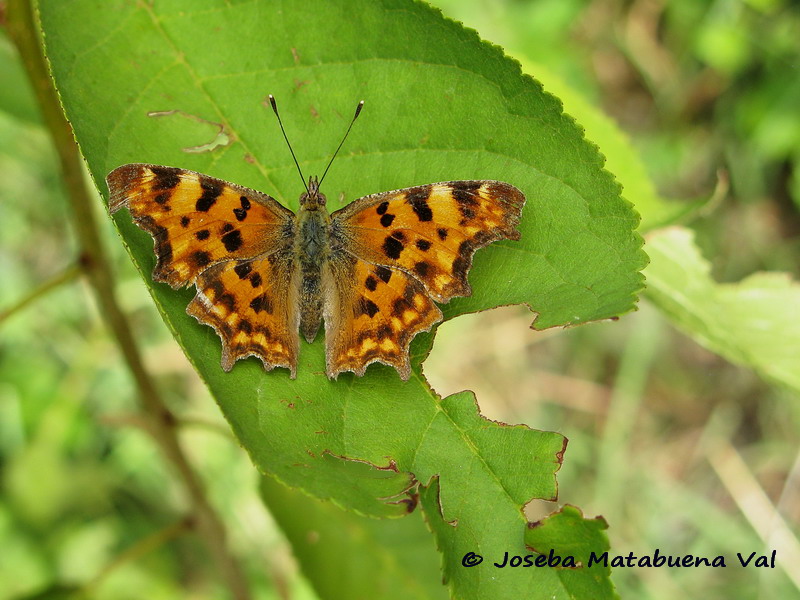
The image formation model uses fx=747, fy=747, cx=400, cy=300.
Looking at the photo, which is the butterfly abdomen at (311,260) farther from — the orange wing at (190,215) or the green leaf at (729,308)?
the green leaf at (729,308)

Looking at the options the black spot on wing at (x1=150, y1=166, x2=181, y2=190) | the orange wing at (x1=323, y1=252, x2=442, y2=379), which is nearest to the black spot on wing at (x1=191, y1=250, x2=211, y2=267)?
the black spot on wing at (x1=150, y1=166, x2=181, y2=190)

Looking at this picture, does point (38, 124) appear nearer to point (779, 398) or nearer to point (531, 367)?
point (531, 367)

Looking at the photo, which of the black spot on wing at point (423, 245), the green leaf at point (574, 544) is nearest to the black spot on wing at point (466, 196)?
the black spot on wing at point (423, 245)

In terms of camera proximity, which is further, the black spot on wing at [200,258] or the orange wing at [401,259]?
the black spot on wing at [200,258]

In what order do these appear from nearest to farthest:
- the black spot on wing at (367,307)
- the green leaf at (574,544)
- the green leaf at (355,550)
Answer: the green leaf at (574,544)
the black spot on wing at (367,307)
the green leaf at (355,550)

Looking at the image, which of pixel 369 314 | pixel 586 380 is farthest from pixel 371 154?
pixel 586 380

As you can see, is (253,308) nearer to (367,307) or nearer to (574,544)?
(367,307)
